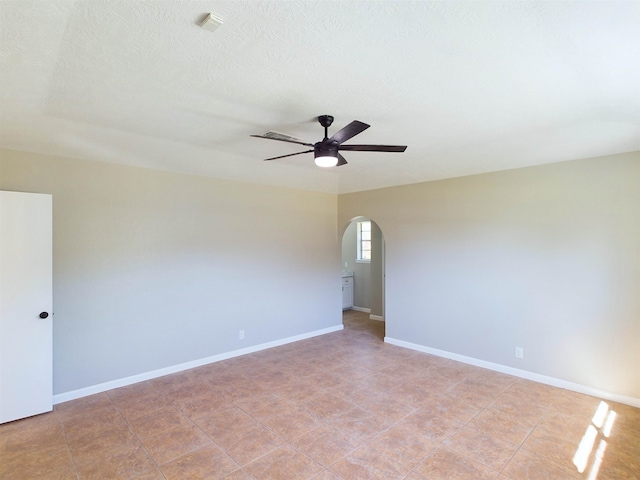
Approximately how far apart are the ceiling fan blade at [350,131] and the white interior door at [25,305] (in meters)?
2.89

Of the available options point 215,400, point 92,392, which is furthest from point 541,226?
point 92,392

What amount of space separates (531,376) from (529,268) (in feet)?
4.27

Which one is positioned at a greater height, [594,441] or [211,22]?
[211,22]

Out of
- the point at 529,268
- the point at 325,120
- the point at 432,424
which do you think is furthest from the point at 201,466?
the point at 529,268

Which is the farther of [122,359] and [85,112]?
[122,359]

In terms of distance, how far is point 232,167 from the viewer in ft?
14.5

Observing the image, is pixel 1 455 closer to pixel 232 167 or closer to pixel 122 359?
pixel 122 359

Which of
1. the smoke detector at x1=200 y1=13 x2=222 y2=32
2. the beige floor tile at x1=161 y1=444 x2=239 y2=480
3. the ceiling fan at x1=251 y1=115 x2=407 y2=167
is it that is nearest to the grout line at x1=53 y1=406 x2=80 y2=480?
the beige floor tile at x1=161 y1=444 x2=239 y2=480

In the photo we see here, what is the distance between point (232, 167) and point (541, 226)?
3.93 m

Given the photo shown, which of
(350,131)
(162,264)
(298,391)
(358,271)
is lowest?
(298,391)

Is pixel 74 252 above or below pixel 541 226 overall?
below

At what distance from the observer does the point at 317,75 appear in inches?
85.0

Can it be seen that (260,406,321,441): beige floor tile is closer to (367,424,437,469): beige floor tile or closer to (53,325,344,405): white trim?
(367,424,437,469): beige floor tile

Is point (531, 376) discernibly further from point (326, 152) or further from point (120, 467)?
point (120, 467)
